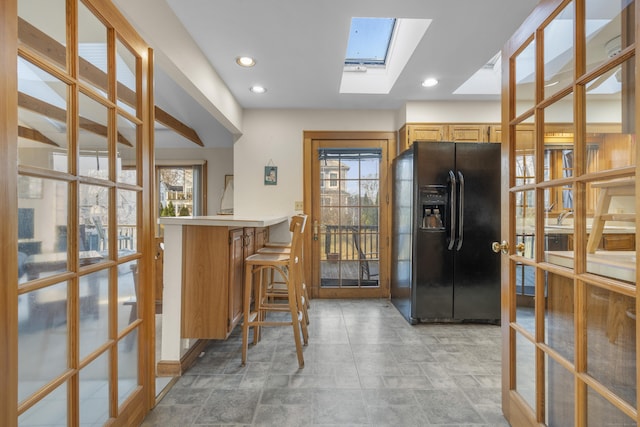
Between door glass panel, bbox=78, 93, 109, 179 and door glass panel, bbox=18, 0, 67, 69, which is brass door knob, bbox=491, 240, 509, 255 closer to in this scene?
door glass panel, bbox=78, 93, 109, 179

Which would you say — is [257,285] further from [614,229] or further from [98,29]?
[614,229]

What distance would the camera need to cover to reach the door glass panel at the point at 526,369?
1375 millimetres

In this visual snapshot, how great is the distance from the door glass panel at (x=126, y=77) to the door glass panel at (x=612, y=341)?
2035mm

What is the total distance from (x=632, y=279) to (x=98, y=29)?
2083mm

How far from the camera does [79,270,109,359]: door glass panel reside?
1199mm

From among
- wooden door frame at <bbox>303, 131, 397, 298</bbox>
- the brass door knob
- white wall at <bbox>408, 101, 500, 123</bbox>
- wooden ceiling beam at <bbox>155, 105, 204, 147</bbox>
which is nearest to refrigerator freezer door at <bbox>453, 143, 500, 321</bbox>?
white wall at <bbox>408, 101, 500, 123</bbox>

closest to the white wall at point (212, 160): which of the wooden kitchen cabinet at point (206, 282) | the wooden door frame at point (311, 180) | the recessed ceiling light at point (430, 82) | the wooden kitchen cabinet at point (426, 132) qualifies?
the wooden door frame at point (311, 180)

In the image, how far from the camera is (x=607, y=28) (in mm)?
1002

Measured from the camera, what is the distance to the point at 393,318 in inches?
126

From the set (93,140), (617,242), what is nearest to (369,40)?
(93,140)

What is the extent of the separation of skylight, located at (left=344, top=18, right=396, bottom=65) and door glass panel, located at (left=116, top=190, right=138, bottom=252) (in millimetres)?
2082

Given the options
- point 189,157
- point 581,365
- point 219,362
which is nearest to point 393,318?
point 219,362

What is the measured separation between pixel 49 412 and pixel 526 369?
1.89m

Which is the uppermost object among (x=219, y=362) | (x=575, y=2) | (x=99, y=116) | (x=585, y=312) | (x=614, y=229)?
(x=575, y=2)
